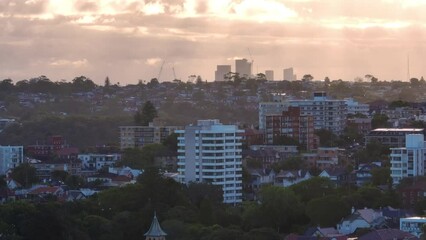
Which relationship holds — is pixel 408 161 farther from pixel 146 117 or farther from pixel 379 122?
pixel 146 117

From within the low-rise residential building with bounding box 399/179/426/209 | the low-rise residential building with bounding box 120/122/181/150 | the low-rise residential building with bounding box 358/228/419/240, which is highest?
the low-rise residential building with bounding box 120/122/181/150

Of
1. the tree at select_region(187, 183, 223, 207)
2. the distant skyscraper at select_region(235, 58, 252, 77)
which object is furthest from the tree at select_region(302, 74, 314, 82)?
the tree at select_region(187, 183, 223, 207)

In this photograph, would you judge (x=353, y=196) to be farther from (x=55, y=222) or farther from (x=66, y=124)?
(x=66, y=124)

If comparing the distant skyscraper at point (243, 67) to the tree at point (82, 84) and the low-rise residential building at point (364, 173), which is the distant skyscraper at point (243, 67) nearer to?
the tree at point (82, 84)

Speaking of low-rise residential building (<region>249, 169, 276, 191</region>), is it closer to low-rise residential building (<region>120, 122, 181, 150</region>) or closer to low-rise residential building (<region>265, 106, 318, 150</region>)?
low-rise residential building (<region>265, 106, 318, 150</region>)

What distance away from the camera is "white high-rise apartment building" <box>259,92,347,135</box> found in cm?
10488

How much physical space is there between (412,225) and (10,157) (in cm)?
4181

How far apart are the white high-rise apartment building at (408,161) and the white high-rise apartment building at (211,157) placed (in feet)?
Result: 25.6

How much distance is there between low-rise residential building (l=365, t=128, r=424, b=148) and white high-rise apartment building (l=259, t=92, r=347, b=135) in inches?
406

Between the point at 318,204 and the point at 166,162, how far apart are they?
2673 cm

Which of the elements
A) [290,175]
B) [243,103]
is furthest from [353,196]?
[243,103]

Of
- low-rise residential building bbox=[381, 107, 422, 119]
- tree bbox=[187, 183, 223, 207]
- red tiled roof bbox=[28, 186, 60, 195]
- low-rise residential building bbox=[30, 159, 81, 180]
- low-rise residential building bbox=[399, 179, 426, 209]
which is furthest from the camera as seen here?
low-rise residential building bbox=[381, 107, 422, 119]

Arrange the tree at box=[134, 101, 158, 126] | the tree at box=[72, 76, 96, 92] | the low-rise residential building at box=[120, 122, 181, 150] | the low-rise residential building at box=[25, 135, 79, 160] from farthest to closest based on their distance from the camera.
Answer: the tree at box=[72, 76, 96, 92] → the tree at box=[134, 101, 158, 126] → the low-rise residential building at box=[120, 122, 181, 150] → the low-rise residential building at box=[25, 135, 79, 160]

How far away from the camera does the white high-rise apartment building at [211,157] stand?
78.5 m
